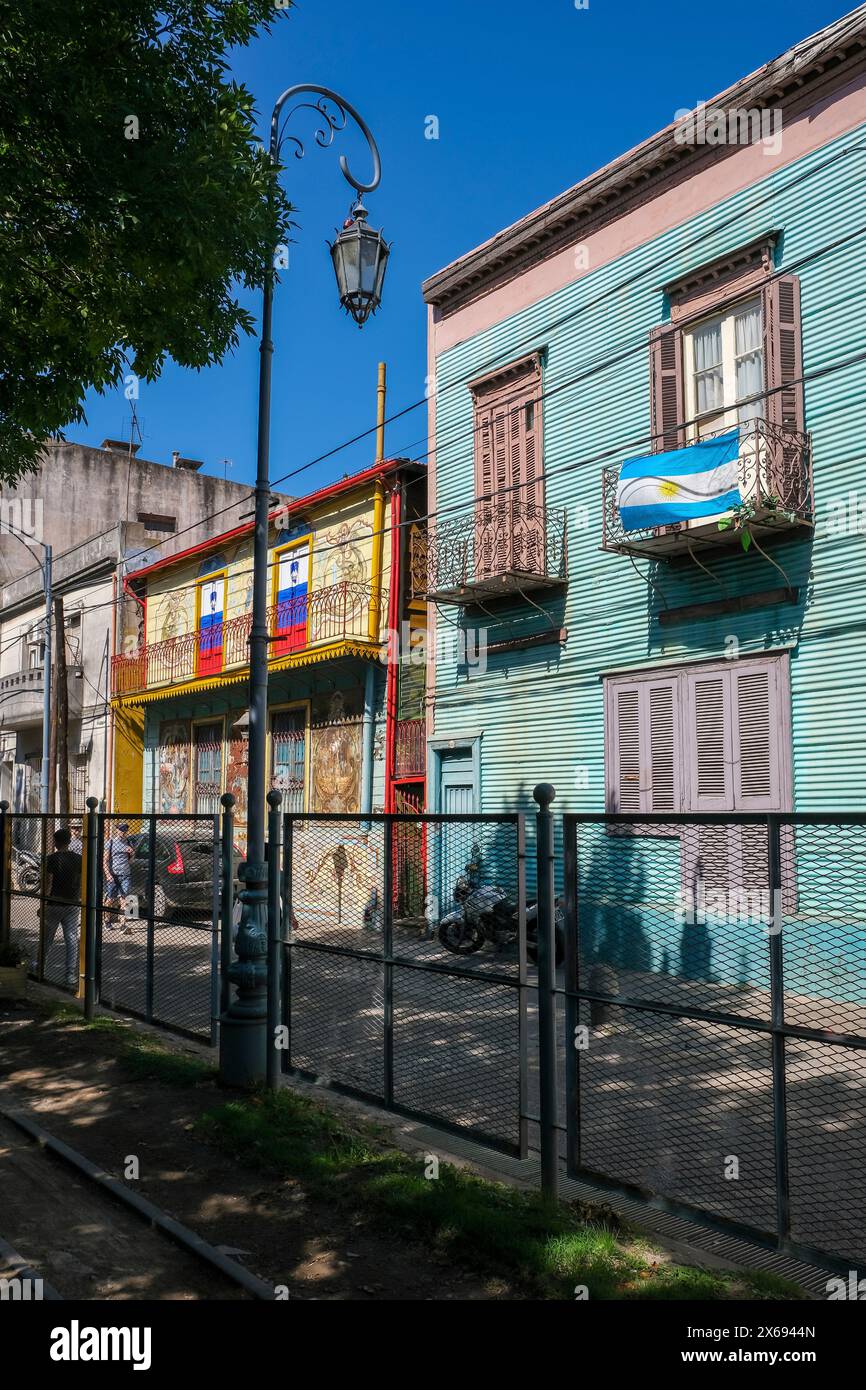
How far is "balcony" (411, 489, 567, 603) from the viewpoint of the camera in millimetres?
15359

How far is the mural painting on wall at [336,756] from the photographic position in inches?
802

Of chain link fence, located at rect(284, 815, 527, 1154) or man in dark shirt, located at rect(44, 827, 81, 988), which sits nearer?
chain link fence, located at rect(284, 815, 527, 1154)

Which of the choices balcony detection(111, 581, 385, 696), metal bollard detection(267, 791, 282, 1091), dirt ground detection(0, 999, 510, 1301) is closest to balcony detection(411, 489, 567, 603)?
balcony detection(111, 581, 385, 696)

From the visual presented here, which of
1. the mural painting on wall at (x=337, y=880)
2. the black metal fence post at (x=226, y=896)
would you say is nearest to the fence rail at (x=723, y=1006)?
the mural painting on wall at (x=337, y=880)

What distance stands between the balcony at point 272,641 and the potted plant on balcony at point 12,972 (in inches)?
247

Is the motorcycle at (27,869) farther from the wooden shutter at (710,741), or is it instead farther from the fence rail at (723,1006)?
the fence rail at (723,1006)

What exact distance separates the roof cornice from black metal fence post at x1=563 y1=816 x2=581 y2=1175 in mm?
10750

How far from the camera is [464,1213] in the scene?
5301 millimetres

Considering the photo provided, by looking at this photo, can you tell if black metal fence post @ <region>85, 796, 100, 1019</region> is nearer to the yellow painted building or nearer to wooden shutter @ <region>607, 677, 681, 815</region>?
the yellow painted building

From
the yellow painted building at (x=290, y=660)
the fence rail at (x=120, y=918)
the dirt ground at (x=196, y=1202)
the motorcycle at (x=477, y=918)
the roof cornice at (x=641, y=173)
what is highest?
the roof cornice at (x=641, y=173)

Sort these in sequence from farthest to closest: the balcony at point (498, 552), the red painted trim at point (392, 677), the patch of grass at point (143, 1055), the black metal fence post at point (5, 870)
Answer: the red painted trim at point (392, 677), the balcony at point (498, 552), the black metal fence post at point (5, 870), the patch of grass at point (143, 1055)

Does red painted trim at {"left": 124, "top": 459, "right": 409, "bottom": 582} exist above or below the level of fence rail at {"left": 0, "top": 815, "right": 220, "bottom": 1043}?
above

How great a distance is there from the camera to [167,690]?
2606 cm
